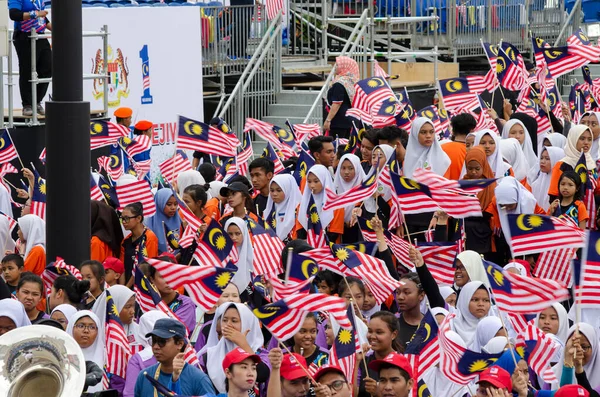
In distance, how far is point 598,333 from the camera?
30.3 feet

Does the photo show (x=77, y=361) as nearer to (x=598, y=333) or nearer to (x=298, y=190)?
(x=598, y=333)

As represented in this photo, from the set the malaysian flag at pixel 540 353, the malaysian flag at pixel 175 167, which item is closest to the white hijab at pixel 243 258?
the malaysian flag at pixel 540 353

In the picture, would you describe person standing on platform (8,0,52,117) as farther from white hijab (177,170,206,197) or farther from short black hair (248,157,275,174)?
short black hair (248,157,275,174)

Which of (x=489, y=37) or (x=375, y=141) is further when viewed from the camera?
(x=489, y=37)

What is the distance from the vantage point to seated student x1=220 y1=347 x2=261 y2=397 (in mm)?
8211

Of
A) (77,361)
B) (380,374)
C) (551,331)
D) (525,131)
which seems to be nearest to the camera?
(77,361)

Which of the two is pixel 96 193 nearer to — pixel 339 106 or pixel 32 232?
pixel 32 232

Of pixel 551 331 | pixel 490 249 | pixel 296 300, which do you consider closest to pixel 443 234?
pixel 490 249

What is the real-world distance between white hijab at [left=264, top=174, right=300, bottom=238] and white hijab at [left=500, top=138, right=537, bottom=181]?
2.38m

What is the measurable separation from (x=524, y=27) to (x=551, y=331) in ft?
51.3

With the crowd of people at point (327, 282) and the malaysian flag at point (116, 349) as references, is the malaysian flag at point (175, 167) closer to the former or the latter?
the crowd of people at point (327, 282)

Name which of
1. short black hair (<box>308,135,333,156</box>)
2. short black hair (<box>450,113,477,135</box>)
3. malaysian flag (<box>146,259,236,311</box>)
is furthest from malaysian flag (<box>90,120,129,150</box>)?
malaysian flag (<box>146,259,236,311</box>)

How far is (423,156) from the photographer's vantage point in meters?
13.1

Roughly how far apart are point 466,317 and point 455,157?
11.7 feet
